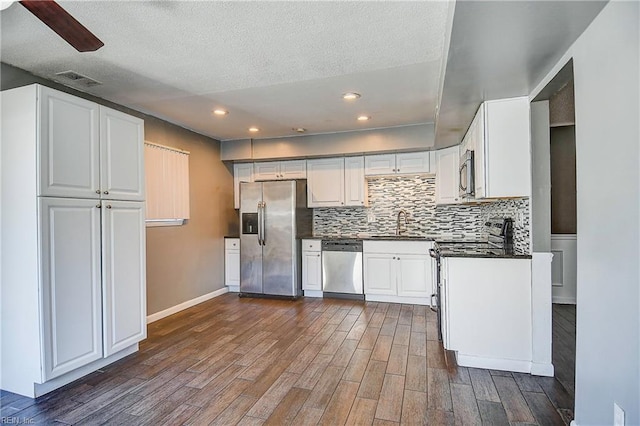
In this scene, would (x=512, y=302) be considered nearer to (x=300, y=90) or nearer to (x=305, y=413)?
(x=305, y=413)

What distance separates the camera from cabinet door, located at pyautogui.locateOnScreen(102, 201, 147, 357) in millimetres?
2766

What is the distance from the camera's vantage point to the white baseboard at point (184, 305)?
13.1 feet

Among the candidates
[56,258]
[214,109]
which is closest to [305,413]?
[56,258]

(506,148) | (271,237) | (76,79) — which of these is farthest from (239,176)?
(506,148)

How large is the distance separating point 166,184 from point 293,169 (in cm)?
190

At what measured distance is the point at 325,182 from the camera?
523 centimetres

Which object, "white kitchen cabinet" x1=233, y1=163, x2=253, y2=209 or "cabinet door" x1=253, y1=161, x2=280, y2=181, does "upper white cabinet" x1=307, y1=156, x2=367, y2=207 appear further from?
"white kitchen cabinet" x1=233, y1=163, x2=253, y2=209

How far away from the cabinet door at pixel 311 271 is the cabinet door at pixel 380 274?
2.28 feet

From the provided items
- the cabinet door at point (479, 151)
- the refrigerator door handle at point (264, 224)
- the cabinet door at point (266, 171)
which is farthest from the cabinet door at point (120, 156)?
the cabinet door at point (479, 151)

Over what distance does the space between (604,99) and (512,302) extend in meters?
1.65

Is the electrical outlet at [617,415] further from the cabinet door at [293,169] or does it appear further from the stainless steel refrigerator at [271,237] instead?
the cabinet door at [293,169]

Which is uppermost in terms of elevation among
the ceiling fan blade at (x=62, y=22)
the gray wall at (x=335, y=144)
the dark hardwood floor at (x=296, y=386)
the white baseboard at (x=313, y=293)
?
the gray wall at (x=335, y=144)

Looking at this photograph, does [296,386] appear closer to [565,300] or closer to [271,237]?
[271,237]

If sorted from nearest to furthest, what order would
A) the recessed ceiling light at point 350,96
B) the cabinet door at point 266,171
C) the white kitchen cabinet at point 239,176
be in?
the recessed ceiling light at point 350,96 < the cabinet door at point 266,171 < the white kitchen cabinet at point 239,176
